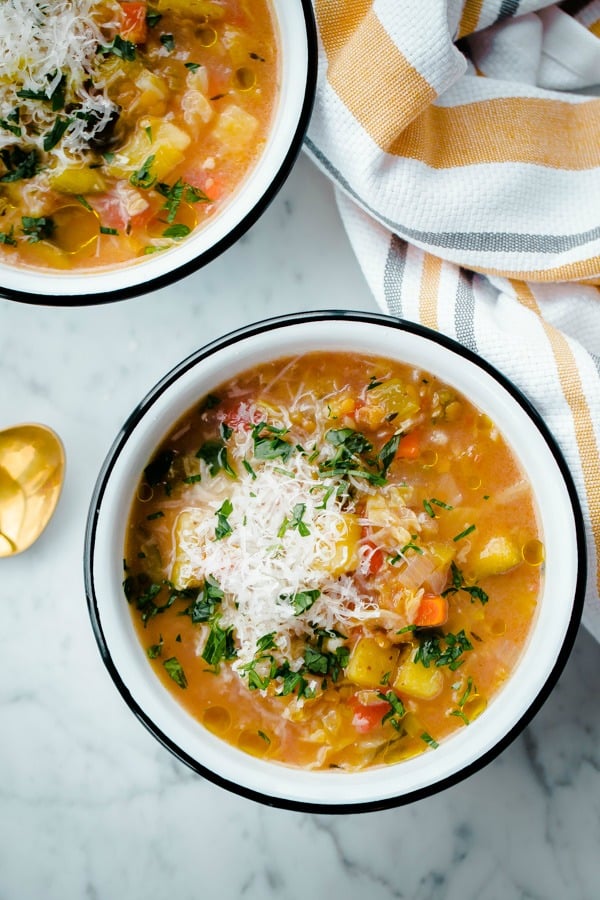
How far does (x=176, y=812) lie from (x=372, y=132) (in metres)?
2.15

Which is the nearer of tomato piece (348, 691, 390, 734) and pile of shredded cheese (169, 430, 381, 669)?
pile of shredded cheese (169, 430, 381, 669)

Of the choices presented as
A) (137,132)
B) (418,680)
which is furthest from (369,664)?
(137,132)

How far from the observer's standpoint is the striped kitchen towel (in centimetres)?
242

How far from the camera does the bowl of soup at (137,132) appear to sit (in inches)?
92.7

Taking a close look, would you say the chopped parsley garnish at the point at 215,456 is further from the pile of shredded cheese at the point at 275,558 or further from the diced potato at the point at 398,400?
the diced potato at the point at 398,400

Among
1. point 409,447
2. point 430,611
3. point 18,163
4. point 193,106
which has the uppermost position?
point 193,106

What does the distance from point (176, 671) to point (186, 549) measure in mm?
358

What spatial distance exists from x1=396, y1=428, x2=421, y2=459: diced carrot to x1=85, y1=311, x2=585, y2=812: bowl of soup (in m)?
0.01

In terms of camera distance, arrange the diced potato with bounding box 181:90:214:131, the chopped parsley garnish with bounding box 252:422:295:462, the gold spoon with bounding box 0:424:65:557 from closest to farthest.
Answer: the chopped parsley garnish with bounding box 252:422:295:462 → the diced potato with bounding box 181:90:214:131 → the gold spoon with bounding box 0:424:65:557

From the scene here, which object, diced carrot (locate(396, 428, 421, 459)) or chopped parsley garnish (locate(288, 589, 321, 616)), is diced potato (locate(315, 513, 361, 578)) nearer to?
chopped parsley garnish (locate(288, 589, 321, 616))

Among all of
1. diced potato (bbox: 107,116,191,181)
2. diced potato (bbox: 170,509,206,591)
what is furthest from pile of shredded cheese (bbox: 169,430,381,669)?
diced potato (bbox: 107,116,191,181)

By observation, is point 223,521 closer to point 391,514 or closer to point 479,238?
point 391,514

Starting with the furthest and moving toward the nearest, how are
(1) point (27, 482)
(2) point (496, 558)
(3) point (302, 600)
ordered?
(1) point (27, 482), (2) point (496, 558), (3) point (302, 600)

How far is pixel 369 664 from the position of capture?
234 centimetres
